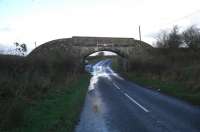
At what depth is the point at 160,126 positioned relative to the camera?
8.48 m

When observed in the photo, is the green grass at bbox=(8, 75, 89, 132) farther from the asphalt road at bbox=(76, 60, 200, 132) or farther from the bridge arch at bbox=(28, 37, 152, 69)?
the bridge arch at bbox=(28, 37, 152, 69)

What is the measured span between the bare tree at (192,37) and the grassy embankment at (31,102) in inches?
1064

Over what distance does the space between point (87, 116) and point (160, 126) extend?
3.61m

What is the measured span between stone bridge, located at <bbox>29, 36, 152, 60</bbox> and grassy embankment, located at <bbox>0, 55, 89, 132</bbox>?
1769 cm

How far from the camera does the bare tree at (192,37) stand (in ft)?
142

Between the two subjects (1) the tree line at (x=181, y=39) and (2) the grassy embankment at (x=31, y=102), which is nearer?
(2) the grassy embankment at (x=31, y=102)

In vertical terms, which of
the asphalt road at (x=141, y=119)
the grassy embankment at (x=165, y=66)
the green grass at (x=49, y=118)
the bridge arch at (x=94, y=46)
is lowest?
the asphalt road at (x=141, y=119)

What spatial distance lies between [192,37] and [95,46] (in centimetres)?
1687

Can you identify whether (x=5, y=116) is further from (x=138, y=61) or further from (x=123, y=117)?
(x=138, y=61)

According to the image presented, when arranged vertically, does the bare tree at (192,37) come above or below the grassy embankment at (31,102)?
above

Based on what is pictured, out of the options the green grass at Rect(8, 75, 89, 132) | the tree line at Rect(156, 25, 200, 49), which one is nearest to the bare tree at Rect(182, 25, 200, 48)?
the tree line at Rect(156, 25, 200, 49)

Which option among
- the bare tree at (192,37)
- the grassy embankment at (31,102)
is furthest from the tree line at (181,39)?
the grassy embankment at (31,102)

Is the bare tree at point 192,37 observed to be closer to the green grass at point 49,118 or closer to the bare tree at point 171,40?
the bare tree at point 171,40

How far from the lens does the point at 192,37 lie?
45.0 meters
